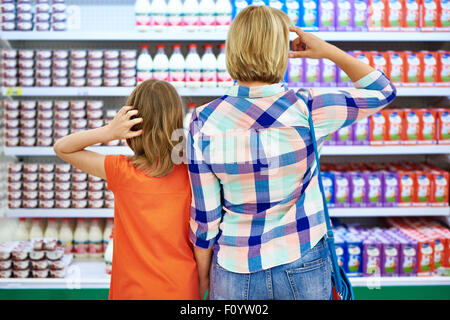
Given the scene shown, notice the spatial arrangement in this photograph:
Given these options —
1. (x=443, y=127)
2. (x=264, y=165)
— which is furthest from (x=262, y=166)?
(x=443, y=127)

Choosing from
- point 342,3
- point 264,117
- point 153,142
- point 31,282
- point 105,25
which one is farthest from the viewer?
point 105,25

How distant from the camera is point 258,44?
4.20ft

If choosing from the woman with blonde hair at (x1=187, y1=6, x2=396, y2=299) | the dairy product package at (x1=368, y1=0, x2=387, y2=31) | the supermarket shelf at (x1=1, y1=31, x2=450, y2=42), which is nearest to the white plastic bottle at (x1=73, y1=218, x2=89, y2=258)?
the supermarket shelf at (x1=1, y1=31, x2=450, y2=42)

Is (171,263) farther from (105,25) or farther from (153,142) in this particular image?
(105,25)

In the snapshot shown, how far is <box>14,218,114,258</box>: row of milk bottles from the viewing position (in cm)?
328

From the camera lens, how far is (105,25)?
11.6 feet

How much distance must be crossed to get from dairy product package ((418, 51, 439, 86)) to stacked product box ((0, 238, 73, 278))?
8.79 feet

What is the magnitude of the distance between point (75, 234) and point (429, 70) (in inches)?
106

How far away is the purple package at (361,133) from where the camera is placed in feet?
10.2

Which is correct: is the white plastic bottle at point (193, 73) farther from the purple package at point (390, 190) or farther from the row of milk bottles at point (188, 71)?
the purple package at point (390, 190)

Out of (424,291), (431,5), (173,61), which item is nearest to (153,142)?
(173,61)

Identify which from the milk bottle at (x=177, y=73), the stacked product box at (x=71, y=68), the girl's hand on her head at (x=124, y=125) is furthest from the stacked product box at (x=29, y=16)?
the girl's hand on her head at (x=124, y=125)
